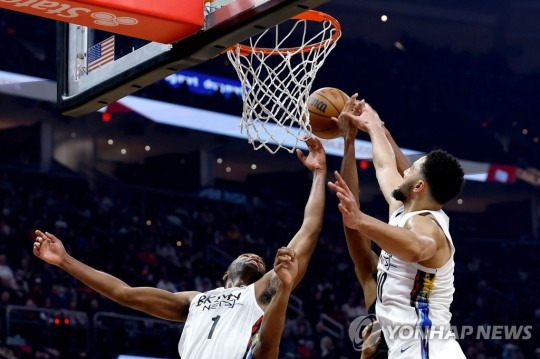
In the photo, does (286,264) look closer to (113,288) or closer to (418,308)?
(418,308)

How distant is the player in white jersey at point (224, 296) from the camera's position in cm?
433

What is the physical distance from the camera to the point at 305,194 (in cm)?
1728

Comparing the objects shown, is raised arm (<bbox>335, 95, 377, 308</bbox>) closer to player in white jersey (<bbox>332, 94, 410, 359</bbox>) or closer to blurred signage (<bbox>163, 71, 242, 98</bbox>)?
player in white jersey (<bbox>332, 94, 410, 359</bbox>)

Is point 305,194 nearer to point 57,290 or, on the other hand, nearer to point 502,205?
point 502,205

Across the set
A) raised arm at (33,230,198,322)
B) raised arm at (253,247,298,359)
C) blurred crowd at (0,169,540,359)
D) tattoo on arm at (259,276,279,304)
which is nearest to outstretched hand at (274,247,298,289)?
raised arm at (253,247,298,359)

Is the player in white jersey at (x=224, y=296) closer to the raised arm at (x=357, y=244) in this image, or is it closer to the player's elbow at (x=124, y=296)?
the player's elbow at (x=124, y=296)

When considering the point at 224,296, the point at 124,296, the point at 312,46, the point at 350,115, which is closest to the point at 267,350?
the point at 224,296

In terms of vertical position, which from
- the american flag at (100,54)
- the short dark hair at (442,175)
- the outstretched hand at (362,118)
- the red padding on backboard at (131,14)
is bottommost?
the short dark hair at (442,175)

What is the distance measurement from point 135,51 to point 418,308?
5.50 ft

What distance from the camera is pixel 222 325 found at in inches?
173

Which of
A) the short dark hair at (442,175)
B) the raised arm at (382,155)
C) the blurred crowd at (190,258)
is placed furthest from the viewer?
the blurred crowd at (190,258)

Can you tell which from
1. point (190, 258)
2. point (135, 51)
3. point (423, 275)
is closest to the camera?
point (423, 275)

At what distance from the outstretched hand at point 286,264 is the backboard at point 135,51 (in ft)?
2.81

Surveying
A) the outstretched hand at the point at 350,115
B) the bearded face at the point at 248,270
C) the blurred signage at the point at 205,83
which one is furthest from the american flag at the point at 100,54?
the blurred signage at the point at 205,83
